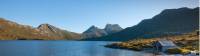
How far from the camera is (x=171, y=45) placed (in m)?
132

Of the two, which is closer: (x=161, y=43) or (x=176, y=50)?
(x=176, y=50)

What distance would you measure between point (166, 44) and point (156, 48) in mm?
7020

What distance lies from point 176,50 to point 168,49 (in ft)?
17.2

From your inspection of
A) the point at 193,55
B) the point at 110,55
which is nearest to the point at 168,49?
the point at 110,55

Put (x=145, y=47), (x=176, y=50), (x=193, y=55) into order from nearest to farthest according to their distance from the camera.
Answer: (x=193, y=55), (x=176, y=50), (x=145, y=47)

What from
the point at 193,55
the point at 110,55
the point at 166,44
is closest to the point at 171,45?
the point at 166,44

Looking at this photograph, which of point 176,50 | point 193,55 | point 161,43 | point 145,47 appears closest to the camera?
point 193,55

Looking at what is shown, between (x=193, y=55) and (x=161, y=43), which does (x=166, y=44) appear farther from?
(x=193, y=55)

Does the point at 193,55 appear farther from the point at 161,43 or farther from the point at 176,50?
the point at 161,43

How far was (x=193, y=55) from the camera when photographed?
302 ft

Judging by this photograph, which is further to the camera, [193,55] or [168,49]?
[168,49]

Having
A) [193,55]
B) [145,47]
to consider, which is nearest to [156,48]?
[145,47]

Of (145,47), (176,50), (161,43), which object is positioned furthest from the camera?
(145,47)

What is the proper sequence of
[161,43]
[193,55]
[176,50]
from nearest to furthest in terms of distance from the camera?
[193,55] < [176,50] < [161,43]
